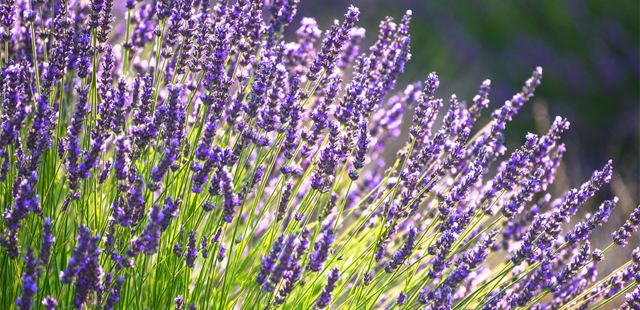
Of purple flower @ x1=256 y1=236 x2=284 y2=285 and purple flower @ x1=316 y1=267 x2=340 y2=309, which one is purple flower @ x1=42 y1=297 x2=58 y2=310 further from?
purple flower @ x1=316 y1=267 x2=340 y2=309

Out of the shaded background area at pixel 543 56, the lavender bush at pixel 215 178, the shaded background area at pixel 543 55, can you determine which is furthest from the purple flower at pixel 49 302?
the shaded background area at pixel 543 55

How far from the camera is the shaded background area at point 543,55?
6.68 metres

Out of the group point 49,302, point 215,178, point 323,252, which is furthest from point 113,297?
point 323,252

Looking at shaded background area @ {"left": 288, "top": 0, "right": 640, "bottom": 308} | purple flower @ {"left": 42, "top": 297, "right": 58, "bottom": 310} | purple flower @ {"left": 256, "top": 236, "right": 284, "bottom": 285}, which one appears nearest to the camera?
purple flower @ {"left": 42, "top": 297, "right": 58, "bottom": 310}

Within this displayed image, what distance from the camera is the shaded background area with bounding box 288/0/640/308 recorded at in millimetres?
6656

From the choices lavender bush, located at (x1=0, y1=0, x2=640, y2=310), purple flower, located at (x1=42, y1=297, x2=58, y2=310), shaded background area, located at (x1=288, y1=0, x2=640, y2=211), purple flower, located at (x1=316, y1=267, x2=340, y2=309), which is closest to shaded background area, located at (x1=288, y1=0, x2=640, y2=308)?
shaded background area, located at (x1=288, y1=0, x2=640, y2=211)

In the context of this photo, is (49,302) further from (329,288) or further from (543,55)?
(543,55)

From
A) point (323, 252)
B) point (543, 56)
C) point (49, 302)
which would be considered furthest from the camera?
point (543, 56)

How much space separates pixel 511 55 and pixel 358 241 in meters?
5.77

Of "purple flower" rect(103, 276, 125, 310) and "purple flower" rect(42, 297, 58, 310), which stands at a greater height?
"purple flower" rect(103, 276, 125, 310)

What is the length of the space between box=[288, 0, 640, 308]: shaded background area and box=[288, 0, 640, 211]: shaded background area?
1 cm

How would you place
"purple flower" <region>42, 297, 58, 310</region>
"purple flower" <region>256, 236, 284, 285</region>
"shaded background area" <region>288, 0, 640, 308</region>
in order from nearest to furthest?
"purple flower" <region>42, 297, 58, 310</region> < "purple flower" <region>256, 236, 284, 285</region> < "shaded background area" <region>288, 0, 640, 308</region>

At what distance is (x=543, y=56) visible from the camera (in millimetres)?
7188

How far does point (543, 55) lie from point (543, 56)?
0.07ft
